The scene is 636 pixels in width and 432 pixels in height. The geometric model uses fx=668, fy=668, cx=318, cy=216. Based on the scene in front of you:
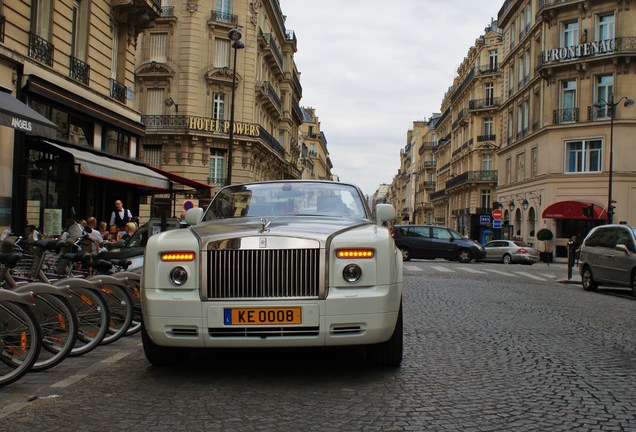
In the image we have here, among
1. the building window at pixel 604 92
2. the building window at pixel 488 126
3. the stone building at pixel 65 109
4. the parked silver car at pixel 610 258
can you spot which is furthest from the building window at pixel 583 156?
the stone building at pixel 65 109

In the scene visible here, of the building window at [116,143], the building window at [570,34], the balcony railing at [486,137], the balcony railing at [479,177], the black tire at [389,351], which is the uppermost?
the building window at [570,34]

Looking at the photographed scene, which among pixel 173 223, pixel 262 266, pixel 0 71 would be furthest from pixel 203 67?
pixel 262 266

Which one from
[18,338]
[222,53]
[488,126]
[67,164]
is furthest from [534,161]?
[18,338]

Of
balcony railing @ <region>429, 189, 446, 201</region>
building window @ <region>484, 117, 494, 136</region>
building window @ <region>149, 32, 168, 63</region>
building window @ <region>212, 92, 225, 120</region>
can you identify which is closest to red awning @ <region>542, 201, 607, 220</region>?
building window @ <region>212, 92, 225, 120</region>

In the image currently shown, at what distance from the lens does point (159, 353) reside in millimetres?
5527

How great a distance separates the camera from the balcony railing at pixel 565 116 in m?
37.7

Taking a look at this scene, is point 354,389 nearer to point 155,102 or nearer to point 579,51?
point 579,51

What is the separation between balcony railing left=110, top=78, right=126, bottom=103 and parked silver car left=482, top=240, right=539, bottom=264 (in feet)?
62.9

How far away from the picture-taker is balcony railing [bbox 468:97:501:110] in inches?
2451

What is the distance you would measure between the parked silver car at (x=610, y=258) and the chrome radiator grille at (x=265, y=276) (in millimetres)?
11597

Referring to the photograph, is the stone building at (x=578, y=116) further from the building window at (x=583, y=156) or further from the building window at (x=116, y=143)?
the building window at (x=116, y=143)

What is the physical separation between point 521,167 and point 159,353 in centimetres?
4158

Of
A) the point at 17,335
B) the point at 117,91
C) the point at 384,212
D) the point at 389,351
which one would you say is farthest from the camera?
the point at 117,91

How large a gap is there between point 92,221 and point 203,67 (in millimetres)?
29654
